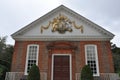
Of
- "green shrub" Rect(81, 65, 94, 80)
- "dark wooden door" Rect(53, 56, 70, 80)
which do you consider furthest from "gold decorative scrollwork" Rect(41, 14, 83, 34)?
"green shrub" Rect(81, 65, 94, 80)

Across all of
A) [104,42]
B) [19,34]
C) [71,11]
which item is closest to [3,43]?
[19,34]

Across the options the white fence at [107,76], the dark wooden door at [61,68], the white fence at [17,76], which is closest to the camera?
the white fence at [107,76]

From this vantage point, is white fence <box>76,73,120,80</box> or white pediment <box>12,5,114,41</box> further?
white pediment <box>12,5,114,41</box>

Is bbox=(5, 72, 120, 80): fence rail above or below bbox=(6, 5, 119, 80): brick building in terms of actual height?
below

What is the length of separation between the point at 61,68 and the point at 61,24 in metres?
4.27

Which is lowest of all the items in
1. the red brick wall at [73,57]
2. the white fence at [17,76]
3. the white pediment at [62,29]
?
the white fence at [17,76]

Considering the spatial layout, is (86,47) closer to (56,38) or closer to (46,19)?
(56,38)

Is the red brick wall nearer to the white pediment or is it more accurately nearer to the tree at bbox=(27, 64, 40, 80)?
the white pediment

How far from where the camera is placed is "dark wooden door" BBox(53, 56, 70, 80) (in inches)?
634

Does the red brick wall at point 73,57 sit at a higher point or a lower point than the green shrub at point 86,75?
higher

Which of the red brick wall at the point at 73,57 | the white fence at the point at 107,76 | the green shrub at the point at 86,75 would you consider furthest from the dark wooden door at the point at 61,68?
the green shrub at the point at 86,75

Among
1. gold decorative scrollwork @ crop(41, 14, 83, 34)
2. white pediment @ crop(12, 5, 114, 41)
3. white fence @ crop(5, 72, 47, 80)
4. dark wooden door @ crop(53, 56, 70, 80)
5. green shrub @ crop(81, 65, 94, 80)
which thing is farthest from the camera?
gold decorative scrollwork @ crop(41, 14, 83, 34)

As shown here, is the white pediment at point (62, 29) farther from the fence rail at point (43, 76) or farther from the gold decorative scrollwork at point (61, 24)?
the fence rail at point (43, 76)

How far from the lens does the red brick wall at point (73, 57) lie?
1620 cm
